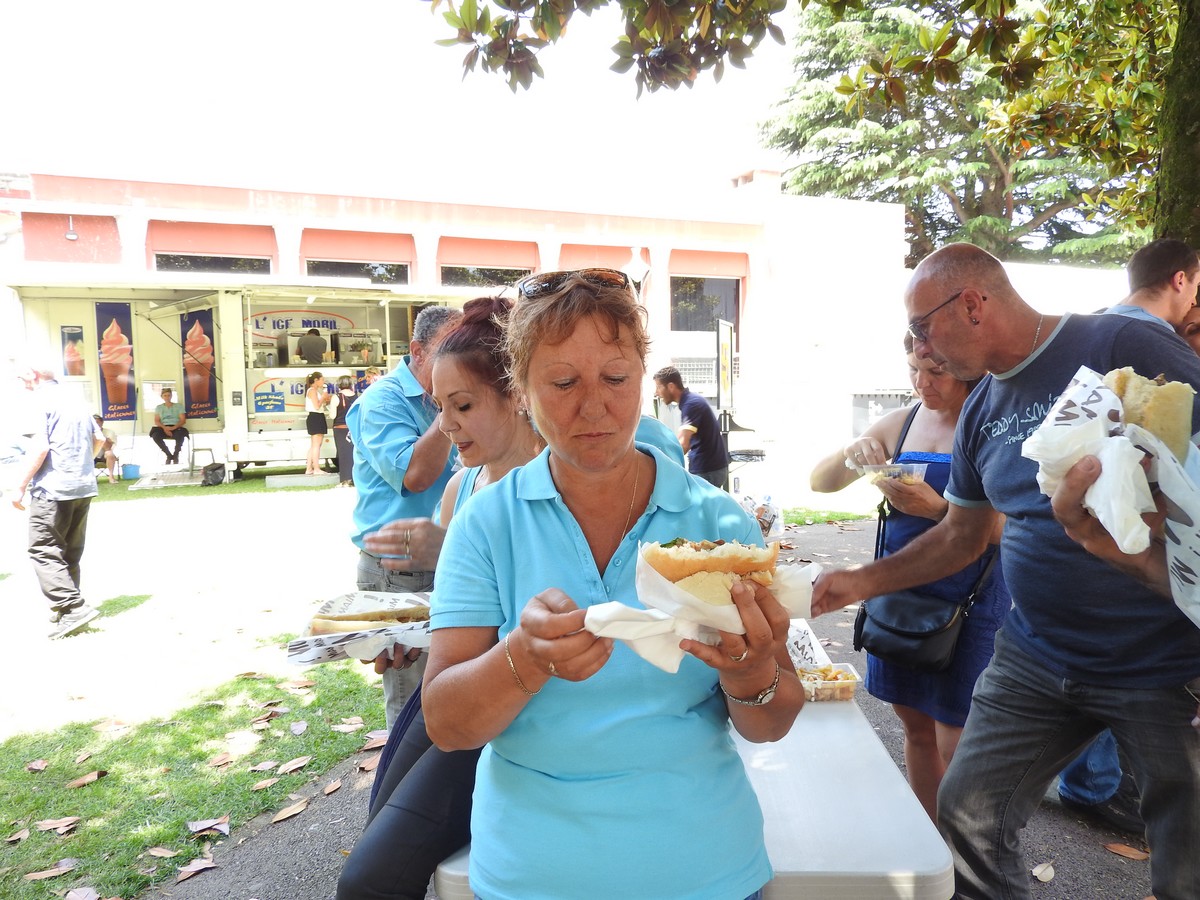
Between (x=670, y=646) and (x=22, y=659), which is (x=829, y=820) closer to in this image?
(x=670, y=646)

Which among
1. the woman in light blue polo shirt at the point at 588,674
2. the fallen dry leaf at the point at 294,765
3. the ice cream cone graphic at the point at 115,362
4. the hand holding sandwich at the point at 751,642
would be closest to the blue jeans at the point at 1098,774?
the woman in light blue polo shirt at the point at 588,674

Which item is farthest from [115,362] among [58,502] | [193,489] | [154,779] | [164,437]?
[154,779]

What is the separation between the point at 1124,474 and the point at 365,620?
82.6 inches

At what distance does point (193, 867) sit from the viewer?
346 cm

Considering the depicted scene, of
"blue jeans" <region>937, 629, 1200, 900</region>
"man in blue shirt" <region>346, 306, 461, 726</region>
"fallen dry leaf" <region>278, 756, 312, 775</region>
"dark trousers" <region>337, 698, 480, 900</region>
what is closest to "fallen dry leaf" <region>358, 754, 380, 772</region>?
"fallen dry leaf" <region>278, 756, 312, 775</region>

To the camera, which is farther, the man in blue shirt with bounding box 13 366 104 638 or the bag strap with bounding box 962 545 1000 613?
the man in blue shirt with bounding box 13 366 104 638

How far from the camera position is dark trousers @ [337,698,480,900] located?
194 cm

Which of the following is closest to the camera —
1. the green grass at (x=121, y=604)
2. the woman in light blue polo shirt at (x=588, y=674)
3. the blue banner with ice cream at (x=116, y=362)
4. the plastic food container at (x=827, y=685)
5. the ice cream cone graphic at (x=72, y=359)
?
the woman in light blue polo shirt at (x=588, y=674)

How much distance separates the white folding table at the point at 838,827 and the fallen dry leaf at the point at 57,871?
8.37 ft

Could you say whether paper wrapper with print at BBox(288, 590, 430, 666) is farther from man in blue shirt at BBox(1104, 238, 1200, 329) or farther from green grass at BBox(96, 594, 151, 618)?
green grass at BBox(96, 594, 151, 618)

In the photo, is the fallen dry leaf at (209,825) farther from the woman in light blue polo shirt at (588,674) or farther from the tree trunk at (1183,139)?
the tree trunk at (1183,139)

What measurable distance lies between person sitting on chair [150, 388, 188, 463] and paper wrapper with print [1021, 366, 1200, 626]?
727 inches

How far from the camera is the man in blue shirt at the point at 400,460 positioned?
3404 millimetres

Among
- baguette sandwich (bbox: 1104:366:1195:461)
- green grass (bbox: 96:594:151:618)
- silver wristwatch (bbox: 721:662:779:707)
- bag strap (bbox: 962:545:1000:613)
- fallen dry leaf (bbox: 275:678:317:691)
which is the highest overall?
baguette sandwich (bbox: 1104:366:1195:461)
